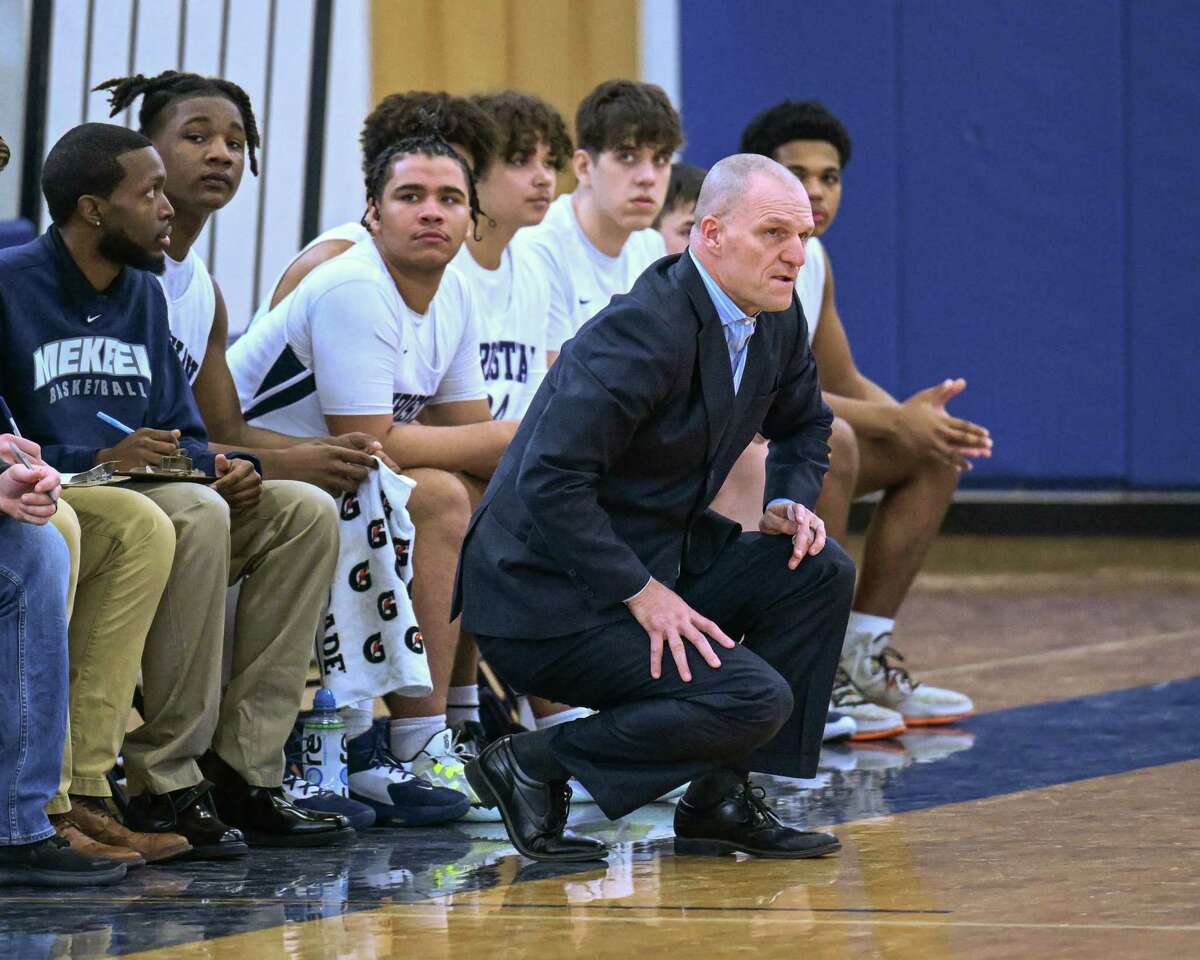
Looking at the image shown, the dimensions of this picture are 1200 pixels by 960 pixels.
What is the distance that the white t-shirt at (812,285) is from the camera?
3865 mm

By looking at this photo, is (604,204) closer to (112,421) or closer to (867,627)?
(867,627)

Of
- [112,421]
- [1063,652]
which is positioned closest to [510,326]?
[112,421]

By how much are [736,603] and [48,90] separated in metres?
3.05

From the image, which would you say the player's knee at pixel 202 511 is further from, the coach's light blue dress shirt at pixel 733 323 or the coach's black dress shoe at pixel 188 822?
the coach's light blue dress shirt at pixel 733 323

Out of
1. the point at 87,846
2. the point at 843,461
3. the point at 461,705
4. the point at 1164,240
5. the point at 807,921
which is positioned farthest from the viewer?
the point at 1164,240

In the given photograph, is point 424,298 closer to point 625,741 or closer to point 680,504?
point 680,504

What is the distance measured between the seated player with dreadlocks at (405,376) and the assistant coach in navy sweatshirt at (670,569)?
396mm

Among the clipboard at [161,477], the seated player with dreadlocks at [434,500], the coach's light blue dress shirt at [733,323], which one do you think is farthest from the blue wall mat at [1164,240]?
the clipboard at [161,477]

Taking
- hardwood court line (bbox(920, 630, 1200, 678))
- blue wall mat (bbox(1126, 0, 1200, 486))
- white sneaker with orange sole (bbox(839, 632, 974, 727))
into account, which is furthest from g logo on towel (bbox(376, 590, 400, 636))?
blue wall mat (bbox(1126, 0, 1200, 486))

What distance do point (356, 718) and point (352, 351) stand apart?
0.56 metres

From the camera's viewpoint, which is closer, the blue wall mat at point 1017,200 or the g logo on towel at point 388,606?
the g logo on towel at point 388,606

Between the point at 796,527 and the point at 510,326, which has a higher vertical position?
the point at 510,326

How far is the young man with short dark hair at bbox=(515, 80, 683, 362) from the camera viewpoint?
3.65 metres

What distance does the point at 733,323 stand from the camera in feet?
8.00
